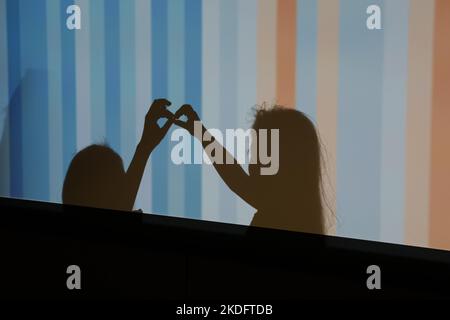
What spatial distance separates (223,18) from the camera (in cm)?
153

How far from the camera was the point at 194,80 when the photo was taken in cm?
159

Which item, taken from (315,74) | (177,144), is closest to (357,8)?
(315,74)

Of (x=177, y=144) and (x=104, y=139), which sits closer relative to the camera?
(x=177, y=144)

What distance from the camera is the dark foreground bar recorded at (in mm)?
1348

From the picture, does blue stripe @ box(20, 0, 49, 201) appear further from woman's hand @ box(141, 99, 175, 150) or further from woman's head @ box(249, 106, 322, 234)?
woman's head @ box(249, 106, 322, 234)

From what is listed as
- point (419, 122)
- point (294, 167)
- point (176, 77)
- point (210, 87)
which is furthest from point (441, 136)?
point (176, 77)

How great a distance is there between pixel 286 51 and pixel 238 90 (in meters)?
0.17

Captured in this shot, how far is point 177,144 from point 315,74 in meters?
0.47

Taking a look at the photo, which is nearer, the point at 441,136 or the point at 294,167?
the point at 441,136

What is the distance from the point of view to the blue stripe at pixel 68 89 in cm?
184

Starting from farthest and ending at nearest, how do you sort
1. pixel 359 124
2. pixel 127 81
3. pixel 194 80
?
1. pixel 127 81
2. pixel 194 80
3. pixel 359 124

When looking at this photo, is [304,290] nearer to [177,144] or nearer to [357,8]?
[177,144]

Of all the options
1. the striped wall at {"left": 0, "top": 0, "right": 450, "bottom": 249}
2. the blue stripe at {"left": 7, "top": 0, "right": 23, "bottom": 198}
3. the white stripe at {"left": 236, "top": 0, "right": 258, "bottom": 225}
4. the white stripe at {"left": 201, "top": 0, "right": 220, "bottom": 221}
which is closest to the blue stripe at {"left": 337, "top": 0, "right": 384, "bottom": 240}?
the striped wall at {"left": 0, "top": 0, "right": 450, "bottom": 249}

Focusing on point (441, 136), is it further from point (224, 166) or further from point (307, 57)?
point (224, 166)
